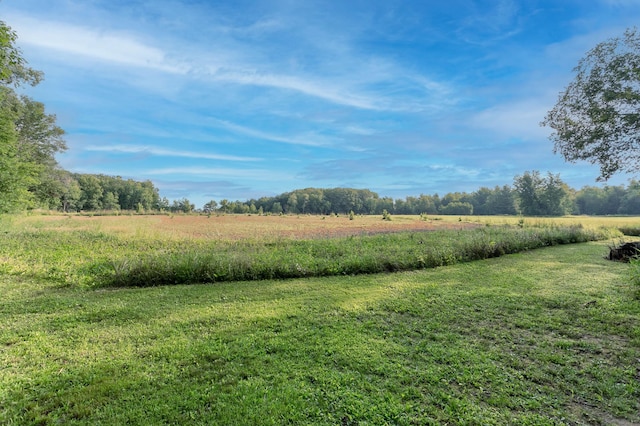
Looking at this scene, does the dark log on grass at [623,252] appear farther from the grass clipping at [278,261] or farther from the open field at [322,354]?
the open field at [322,354]

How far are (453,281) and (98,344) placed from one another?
8.44 meters

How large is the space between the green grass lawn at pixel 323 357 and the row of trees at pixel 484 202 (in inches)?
1847

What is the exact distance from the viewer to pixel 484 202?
79.1 meters

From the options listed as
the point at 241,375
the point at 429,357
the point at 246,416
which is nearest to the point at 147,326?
the point at 241,375

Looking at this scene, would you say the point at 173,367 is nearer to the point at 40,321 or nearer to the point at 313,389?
the point at 313,389

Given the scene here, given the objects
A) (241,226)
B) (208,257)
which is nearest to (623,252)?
(208,257)

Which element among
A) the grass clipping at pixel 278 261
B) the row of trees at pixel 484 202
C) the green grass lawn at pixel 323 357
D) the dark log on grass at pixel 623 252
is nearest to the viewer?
the green grass lawn at pixel 323 357

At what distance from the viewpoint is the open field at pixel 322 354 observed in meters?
2.88

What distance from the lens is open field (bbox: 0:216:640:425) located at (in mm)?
2879

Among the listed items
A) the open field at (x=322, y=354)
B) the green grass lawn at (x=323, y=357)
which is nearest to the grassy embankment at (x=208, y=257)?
the open field at (x=322, y=354)

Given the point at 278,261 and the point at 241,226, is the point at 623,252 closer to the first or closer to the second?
the point at 278,261

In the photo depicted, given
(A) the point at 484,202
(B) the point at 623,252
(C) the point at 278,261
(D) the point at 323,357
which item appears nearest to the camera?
(D) the point at 323,357

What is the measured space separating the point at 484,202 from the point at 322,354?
87.4m

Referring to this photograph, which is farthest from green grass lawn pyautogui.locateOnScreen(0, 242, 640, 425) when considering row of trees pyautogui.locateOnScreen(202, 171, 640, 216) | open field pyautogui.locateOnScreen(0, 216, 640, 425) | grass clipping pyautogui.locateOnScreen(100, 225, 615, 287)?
row of trees pyautogui.locateOnScreen(202, 171, 640, 216)
